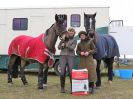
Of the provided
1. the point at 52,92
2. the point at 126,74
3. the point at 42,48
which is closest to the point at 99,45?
the point at 42,48

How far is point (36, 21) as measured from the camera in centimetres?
1645

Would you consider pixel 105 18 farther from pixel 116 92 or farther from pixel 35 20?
pixel 116 92

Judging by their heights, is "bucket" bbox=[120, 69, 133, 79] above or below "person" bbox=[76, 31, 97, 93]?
below

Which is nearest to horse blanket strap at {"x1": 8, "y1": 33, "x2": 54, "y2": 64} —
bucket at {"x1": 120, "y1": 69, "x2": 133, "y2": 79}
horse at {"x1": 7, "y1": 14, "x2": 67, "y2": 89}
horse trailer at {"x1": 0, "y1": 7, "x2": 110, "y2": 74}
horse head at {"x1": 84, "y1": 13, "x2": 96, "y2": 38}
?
horse at {"x1": 7, "y1": 14, "x2": 67, "y2": 89}

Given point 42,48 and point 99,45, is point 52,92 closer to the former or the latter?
point 42,48

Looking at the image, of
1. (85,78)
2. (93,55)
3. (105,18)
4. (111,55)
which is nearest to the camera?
(85,78)

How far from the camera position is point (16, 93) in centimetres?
1073

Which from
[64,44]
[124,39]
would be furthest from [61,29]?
[124,39]

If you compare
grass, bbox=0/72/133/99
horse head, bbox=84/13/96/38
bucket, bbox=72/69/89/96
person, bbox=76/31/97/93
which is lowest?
grass, bbox=0/72/133/99

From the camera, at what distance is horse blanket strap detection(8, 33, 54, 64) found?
36.2ft

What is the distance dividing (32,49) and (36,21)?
511 cm

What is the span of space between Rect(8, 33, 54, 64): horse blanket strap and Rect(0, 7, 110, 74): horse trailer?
374cm

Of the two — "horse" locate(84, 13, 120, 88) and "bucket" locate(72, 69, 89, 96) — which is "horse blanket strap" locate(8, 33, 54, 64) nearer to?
"bucket" locate(72, 69, 89, 96)

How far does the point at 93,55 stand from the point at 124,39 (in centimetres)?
714
